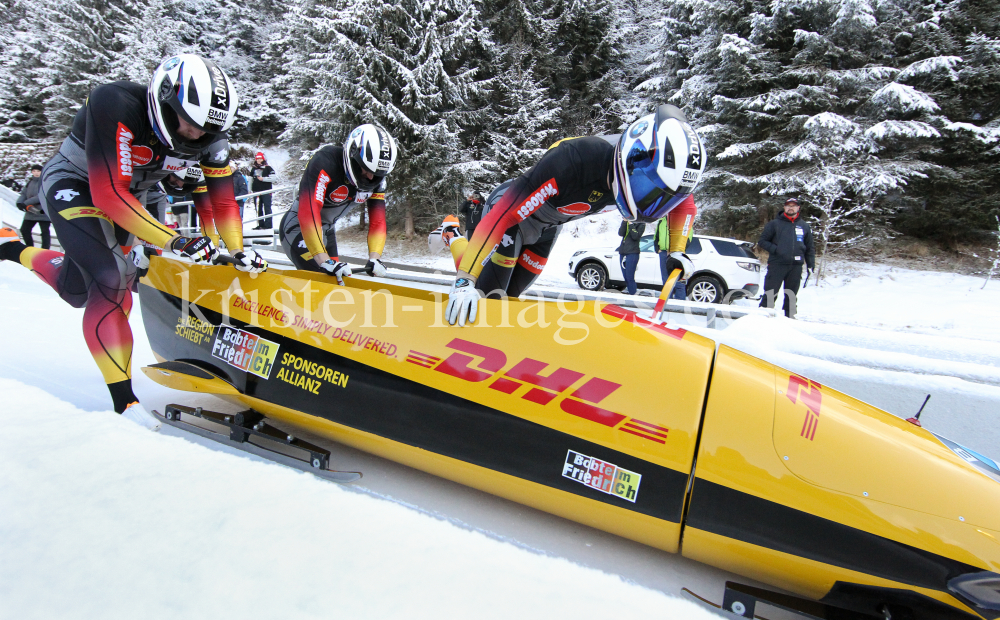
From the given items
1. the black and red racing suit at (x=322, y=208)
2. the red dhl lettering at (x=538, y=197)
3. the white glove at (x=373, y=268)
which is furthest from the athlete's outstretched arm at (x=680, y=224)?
the black and red racing suit at (x=322, y=208)

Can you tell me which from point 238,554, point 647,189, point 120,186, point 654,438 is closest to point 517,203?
point 647,189

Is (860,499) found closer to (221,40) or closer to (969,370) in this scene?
(969,370)

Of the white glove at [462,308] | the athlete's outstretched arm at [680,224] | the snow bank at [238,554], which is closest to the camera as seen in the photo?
the snow bank at [238,554]

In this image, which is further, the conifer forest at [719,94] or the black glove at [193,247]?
the conifer forest at [719,94]

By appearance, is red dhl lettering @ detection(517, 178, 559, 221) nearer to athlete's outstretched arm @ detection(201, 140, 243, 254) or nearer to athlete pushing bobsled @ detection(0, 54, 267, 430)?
athlete pushing bobsled @ detection(0, 54, 267, 430)

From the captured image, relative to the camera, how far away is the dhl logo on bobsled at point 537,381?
1447mm

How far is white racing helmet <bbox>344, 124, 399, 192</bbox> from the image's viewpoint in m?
3.18

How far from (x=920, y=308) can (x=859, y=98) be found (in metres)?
4.75

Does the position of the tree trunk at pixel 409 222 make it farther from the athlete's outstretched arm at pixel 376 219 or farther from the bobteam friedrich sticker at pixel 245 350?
the bobteam friedrich sticker at pixel 245 350

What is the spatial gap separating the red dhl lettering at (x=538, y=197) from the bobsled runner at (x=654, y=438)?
537 millimetres

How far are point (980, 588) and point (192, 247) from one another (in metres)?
2.71

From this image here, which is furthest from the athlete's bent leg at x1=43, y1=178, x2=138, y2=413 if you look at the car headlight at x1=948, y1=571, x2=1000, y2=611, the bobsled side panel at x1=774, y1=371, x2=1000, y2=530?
the car headlight at x1=948, y1=571, x2=1000, y2=611

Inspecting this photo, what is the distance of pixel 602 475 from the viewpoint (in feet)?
4.78

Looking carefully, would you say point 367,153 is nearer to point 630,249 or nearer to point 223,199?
point 223,199
